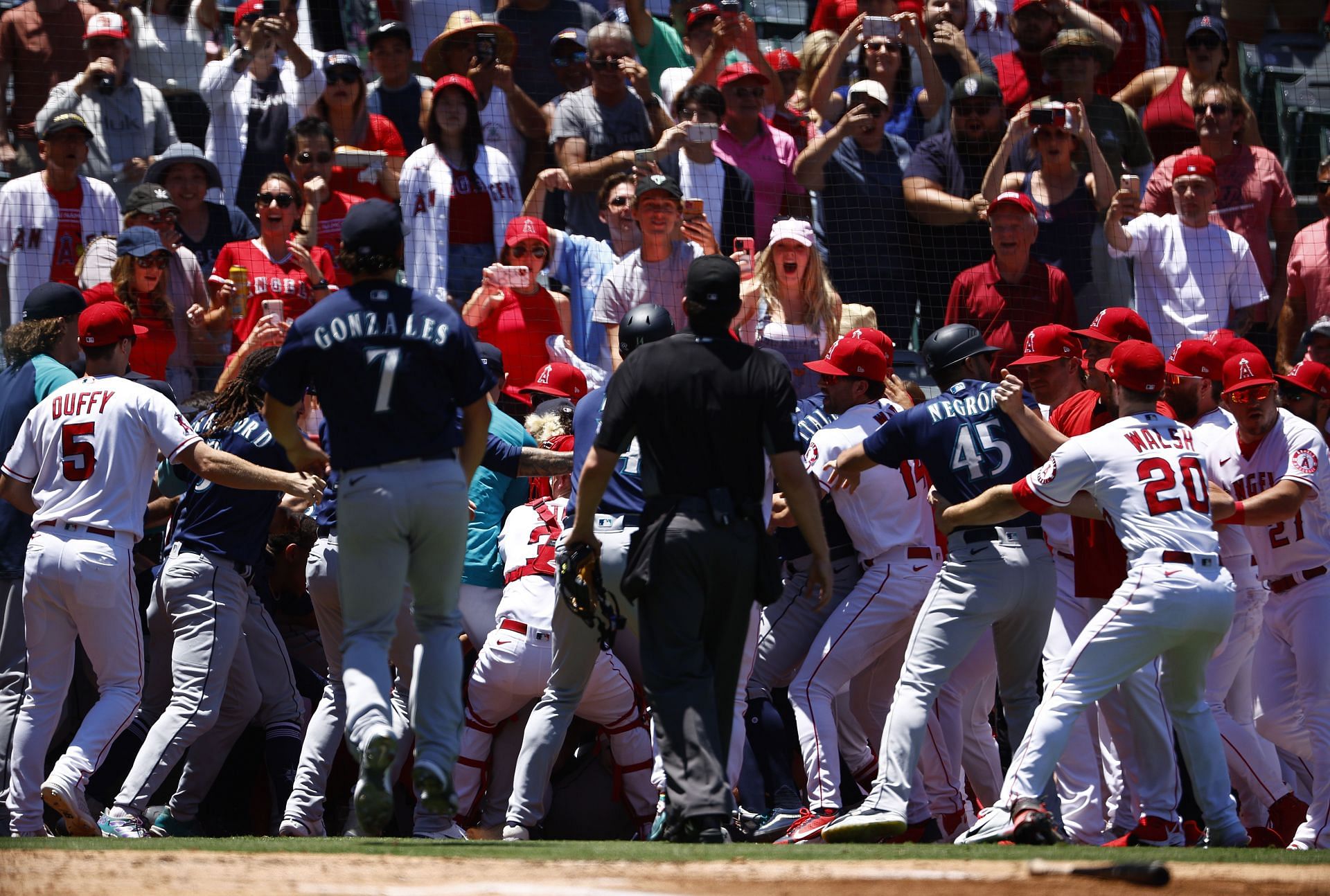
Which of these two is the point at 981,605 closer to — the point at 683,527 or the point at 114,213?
the point at 683,527

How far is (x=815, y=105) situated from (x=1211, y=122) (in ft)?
7.61

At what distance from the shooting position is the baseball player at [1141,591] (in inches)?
210

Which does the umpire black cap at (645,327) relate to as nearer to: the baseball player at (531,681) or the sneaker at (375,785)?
the baseball player at (531,681)

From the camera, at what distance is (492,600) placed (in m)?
6.87

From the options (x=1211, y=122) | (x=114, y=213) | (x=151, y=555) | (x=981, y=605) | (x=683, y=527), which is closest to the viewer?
(x=683, y=527)

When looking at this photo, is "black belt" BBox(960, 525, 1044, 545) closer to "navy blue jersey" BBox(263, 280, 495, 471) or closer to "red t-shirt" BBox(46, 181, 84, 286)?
"navy blue jersey" BBox(263, 280, 495, 471)

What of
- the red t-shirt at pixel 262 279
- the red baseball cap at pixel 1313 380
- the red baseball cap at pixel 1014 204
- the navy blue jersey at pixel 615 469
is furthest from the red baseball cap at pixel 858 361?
the red t-shirt at pixel 262 279

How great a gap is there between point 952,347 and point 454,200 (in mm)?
3777

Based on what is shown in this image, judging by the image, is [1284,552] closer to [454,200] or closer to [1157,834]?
[1157,834]

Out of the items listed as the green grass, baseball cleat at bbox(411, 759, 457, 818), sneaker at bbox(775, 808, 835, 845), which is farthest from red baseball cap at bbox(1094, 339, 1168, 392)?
baseball cleat at bbox(411, 759, 457, 818)

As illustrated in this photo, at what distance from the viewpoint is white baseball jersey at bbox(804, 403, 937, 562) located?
21.2 feet

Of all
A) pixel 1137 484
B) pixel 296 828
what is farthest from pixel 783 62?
pixel 296 828

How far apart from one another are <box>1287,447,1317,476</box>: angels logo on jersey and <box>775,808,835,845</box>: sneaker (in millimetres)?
2239

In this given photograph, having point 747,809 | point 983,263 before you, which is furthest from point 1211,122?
point 747,809
